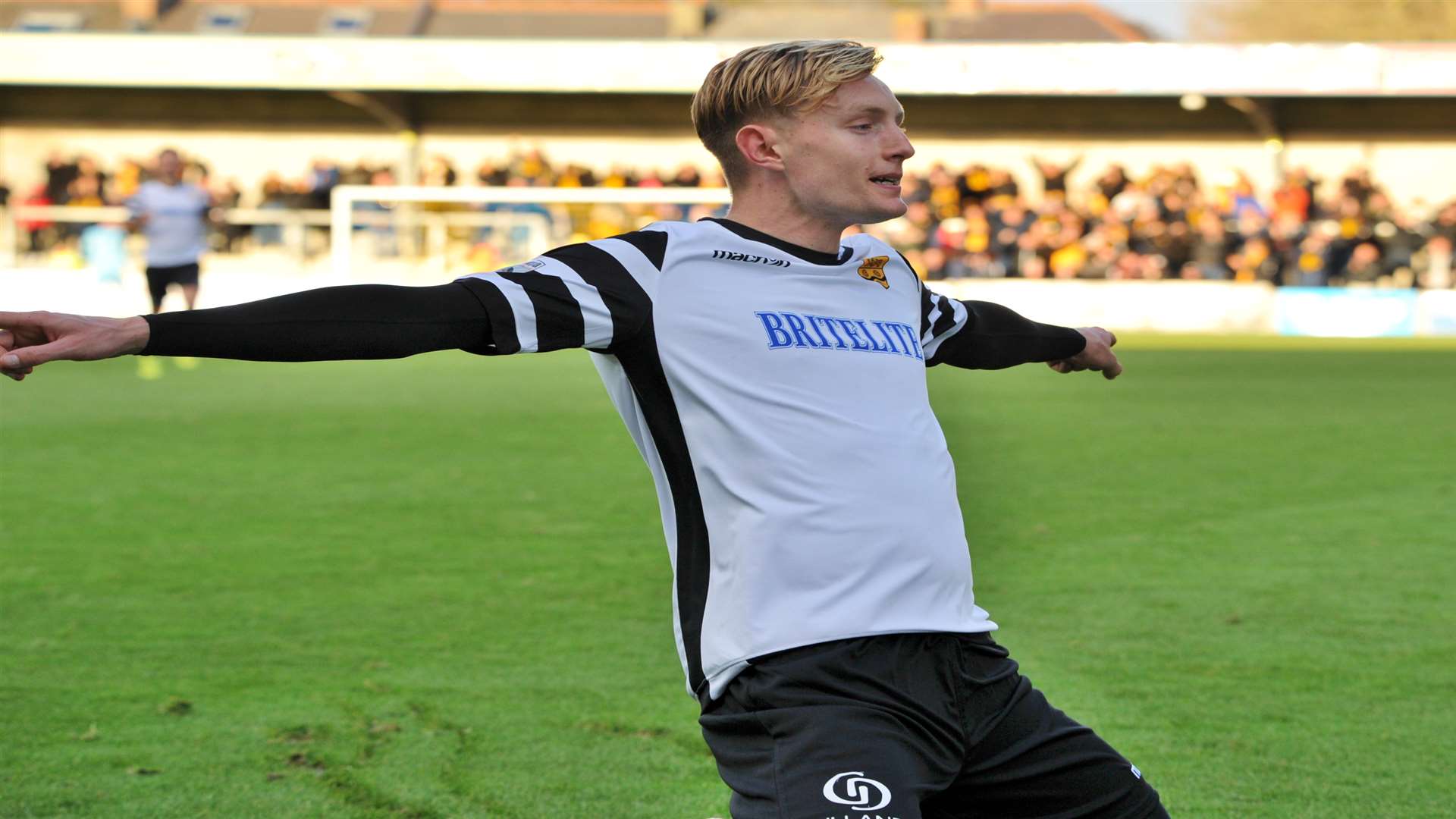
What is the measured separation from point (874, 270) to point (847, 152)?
22 centimetres

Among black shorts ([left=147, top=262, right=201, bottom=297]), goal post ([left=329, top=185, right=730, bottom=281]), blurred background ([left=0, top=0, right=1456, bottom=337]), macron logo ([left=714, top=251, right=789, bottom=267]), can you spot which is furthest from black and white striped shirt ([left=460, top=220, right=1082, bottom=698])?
goal post ([left=329, top=185, right=730, bottom=281])

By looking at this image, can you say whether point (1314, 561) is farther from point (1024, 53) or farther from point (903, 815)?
point (1024, 53)

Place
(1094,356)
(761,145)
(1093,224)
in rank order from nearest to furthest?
(761,145)
(1094,356)
(1093,224)

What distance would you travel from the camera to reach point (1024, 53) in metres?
31.8

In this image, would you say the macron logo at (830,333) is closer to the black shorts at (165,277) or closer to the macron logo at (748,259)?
the macron logo at (748,259)

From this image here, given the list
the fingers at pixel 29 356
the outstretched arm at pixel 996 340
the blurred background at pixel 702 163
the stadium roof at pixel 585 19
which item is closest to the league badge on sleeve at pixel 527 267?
the fingers at pixel 29 356

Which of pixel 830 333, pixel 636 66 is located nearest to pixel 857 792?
pixel 830 333

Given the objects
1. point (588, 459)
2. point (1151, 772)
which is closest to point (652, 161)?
point (588, 459)

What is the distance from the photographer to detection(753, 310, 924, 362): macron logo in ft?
9.14

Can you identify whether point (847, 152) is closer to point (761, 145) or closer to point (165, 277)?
point (761, 145)

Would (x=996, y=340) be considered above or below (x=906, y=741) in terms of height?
above

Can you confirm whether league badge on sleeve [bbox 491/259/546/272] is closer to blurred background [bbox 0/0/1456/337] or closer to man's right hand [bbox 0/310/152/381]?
man's right hand [bbox 0/310/152/381]

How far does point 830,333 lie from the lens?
2.82 meters

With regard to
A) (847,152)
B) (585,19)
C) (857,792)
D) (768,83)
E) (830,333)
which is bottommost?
(857,792)
